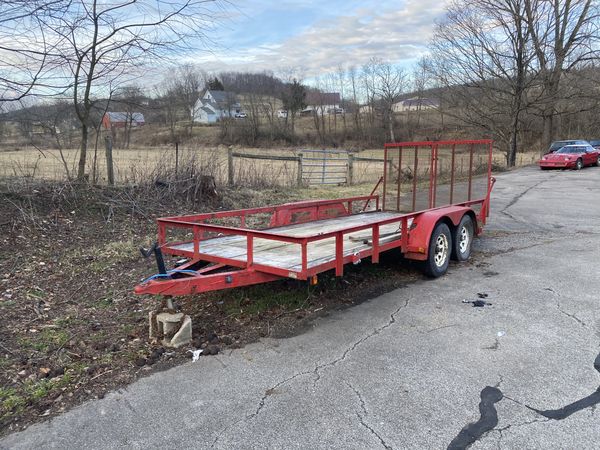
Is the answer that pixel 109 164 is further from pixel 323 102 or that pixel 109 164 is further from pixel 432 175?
pixel 323 102

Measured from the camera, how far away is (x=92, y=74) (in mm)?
8773

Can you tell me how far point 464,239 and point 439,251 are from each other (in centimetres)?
114

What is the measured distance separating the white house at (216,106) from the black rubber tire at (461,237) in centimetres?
6494

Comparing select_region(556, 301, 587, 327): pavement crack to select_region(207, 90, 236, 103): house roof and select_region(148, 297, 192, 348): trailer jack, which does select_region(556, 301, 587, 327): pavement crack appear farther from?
select_region(207, 90, 236, 103): house roof

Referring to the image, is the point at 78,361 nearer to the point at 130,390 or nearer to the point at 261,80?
the point at 130,390

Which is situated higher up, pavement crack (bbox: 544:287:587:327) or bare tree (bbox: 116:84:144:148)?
bare tree (bbox: 116:84:144:148)

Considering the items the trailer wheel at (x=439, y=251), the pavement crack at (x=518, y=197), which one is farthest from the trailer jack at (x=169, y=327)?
the pavement crack at (x=518, y=197)

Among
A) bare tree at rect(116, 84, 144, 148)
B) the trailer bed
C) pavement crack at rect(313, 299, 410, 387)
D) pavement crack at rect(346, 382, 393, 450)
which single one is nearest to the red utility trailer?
the trailer bed

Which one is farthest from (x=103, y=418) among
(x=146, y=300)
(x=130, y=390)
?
(x=146, y=300)

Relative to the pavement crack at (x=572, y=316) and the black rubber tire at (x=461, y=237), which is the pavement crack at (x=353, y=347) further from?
the black rubber tire at (x=461, y=237)

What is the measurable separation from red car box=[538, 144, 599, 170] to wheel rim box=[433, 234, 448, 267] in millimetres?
23577

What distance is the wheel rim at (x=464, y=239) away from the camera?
24.3ft

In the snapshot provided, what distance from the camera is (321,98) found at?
7894 centimetres

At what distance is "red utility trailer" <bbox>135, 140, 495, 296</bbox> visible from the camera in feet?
14.9
